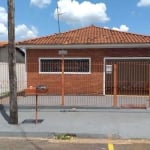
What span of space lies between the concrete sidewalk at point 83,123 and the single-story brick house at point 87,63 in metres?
6.50

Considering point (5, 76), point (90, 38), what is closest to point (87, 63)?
point (90, 38)

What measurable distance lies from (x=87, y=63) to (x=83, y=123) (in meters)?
9.88

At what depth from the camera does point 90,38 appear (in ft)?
79.9

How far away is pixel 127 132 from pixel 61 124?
7.74 ft

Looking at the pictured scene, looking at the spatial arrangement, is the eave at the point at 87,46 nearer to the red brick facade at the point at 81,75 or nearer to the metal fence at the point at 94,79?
the red brick facade at the point at 81,75

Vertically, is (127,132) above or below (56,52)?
below

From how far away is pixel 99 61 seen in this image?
932 inches

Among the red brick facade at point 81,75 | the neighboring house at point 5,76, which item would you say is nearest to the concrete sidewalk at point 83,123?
the neighboring house at point 5,76

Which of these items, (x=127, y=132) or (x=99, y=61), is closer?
(x=127, y=132)

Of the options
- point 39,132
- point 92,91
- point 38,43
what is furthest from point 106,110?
point 38,43

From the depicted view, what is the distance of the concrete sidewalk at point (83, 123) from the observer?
12476 mm

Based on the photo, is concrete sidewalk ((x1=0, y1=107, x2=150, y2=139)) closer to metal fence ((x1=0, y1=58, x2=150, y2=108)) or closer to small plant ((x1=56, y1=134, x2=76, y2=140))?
small plant ((x1=56, y1=134, x2=76, y2=140))

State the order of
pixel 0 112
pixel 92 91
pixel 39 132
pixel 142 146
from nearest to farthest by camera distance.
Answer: pixel 142 146 → pixel 39 132 → pixel 0 112 → pixel 92 91

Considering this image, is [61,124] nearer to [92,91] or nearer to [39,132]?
[39,132]
